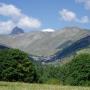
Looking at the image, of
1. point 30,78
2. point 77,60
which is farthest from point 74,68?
point 30,78

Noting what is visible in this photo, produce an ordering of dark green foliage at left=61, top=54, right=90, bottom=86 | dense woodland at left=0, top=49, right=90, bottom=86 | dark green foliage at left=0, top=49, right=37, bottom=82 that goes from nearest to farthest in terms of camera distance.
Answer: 1. dark green foliage at left=61, top=54, right=90, bottom=86
2. dense woodland at left=0, top=49, right=90, bottom=86
3. dark green foliage at left=0, top=49, right=37, bottom=82

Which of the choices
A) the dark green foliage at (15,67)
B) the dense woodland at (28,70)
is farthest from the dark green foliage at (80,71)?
the dark green foliage at (15,67)

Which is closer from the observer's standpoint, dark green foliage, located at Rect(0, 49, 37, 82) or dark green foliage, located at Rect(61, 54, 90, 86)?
dark green foliage, located at Rect(61, 54, 90, 86)

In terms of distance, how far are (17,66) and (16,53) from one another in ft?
22.7

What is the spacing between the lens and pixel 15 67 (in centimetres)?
10869

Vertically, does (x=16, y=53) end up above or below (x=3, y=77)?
above

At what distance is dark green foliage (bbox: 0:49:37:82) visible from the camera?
10538 centimetres

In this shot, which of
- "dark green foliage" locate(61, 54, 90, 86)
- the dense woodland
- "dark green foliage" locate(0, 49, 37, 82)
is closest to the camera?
"dark green foliage" locate(61, 54, 90, 86)

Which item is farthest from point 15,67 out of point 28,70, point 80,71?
point 80,71

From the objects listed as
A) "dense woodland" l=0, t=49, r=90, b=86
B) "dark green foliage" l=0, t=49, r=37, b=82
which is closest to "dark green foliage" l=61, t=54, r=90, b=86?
"dense woodland" l=0, t=49, r=90, b=86

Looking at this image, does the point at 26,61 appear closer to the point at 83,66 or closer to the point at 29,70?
the point at 29,70

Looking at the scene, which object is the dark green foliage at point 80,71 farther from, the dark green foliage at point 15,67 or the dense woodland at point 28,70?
the dark green foliage at point 15,67

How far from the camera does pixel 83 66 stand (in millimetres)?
98438

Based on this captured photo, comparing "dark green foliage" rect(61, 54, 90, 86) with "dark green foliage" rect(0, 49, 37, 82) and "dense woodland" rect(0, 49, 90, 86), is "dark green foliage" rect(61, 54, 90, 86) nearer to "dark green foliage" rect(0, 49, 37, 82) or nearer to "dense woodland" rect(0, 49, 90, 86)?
"dense woodland" rect(0, 49, 90, 86)
